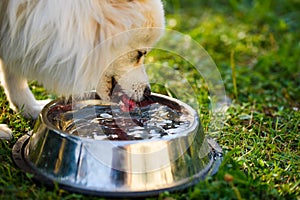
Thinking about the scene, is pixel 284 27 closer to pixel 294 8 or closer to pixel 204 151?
pixel 294 8

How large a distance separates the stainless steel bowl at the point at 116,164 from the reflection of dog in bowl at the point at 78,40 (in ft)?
0.96

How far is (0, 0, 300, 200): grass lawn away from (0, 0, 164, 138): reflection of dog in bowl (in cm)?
46

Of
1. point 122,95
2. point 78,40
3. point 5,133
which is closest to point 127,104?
point 122,95

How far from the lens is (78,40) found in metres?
2.21

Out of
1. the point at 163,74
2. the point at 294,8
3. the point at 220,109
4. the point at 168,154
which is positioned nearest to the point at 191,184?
the point at 168,154

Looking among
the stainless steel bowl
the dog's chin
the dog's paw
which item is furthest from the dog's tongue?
the dog's paw

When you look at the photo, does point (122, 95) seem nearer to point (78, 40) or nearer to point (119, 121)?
point (119, 121)

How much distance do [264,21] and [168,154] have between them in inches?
138

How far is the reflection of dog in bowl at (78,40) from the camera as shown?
2178mm

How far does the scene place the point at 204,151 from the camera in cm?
235

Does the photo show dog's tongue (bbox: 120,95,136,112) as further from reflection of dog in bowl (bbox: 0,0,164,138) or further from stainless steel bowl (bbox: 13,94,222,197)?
stainless steel bowl (bbox: 13,94,222,197)

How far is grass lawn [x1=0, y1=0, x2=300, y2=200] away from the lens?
2184 mm

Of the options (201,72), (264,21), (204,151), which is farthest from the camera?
(264,21)

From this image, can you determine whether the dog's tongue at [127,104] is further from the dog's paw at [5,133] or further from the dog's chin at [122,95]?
the dog's paw at [5,133]
